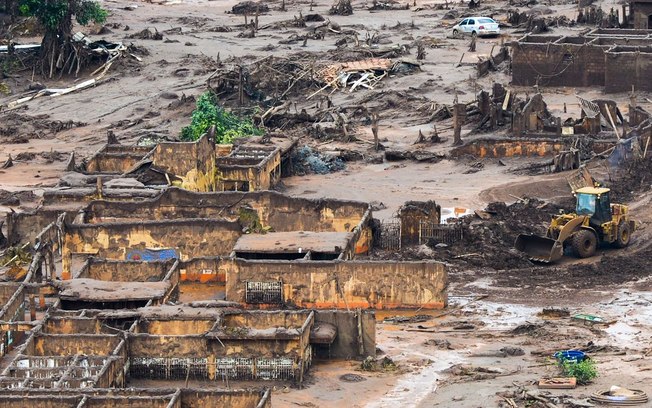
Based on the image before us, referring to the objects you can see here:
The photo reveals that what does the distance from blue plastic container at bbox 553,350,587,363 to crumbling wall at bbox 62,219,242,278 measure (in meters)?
10.2

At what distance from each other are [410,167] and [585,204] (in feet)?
34.7

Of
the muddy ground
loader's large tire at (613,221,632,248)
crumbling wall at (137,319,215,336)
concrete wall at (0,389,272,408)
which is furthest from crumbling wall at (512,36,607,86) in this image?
concrete wall at (0,389,272,408)

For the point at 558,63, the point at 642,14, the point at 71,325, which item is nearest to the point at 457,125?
the point at 558,63

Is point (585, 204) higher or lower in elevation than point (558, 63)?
lower

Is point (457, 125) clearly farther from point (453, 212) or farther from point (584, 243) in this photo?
point (584, 243)

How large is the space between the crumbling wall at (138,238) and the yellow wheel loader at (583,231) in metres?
6.71

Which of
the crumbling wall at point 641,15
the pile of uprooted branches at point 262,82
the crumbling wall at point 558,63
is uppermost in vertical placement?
the crumbling wall at point 641,15

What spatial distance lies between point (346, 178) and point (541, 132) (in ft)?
19.4

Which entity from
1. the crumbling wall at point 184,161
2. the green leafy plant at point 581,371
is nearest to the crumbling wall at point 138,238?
the crumbling wall at point 184,161

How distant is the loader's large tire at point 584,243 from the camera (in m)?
42.0

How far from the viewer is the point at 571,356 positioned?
112ft

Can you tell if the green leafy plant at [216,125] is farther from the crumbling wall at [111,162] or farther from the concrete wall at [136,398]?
the concrete wall at [136,398]

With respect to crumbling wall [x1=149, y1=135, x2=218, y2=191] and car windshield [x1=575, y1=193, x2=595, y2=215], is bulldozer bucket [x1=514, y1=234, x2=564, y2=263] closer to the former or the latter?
car windshield [x1=575, y1=193, x2=595, y2=215]

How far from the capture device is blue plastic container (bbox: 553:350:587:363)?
3389 centimetres
